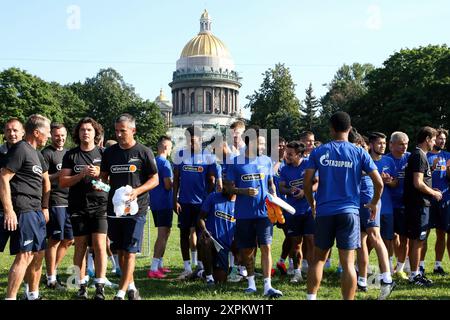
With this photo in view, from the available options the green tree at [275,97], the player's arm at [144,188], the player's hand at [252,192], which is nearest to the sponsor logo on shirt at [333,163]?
the player's hand at [252,192]

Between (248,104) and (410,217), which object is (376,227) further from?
(248,104)

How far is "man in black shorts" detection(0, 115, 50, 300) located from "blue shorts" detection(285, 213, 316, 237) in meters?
3.85

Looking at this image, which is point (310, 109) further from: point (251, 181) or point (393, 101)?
point (251, 181)

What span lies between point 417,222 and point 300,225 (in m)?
1.76

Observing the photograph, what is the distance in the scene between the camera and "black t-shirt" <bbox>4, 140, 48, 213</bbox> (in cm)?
656

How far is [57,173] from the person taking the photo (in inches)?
315

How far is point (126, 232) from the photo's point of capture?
7051mm

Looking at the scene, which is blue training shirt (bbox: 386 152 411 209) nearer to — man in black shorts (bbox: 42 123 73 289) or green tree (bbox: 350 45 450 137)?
man in black shorts (bbox: 42 123 73 289)

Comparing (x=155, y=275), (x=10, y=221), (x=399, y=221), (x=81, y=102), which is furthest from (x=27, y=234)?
(x=81, y=102)

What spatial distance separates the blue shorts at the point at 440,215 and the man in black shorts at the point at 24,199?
6119 mm

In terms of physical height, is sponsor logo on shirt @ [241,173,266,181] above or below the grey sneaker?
above

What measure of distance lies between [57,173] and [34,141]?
1085 millimetres

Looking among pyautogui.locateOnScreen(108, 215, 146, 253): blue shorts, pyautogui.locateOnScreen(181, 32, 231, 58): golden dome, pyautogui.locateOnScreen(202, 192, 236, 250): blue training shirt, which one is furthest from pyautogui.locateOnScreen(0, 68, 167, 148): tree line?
pyautogui.locateOnScreen(108, 215, 146, 253): blue shorts
